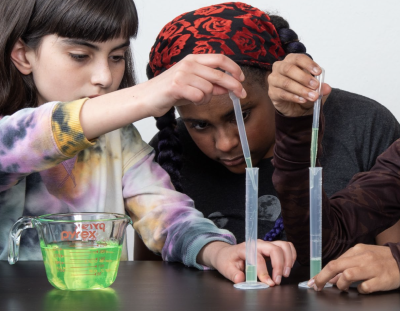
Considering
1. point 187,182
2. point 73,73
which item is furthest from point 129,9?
point 187,182

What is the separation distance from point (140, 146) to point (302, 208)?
1.26 feet

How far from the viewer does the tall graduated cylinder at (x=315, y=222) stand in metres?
0.84

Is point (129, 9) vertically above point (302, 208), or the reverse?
point (129, 9)

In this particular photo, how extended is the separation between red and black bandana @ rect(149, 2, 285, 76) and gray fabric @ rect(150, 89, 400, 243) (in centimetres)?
25

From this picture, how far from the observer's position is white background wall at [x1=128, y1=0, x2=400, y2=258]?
204 centimetres

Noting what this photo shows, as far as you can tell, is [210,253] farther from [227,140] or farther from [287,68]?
[227,140]

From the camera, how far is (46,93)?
1.25 metres

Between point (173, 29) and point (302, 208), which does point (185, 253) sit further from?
point (173, 29)

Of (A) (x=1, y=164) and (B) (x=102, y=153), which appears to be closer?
(A) (x=1, y=164)

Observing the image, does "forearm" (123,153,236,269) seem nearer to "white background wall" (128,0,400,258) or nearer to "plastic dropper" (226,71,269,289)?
"plastic dropper" (226,71,269,289)

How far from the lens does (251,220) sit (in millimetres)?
842

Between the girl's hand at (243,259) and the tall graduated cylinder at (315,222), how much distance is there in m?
0.06

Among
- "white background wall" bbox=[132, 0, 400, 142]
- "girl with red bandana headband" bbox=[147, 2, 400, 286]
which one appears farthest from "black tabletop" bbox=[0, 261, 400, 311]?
"white background wall" bbox=[132, 0, 400, 142]

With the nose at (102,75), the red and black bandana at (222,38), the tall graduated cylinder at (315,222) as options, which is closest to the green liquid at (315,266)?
the tall graduated cylinder at (315,222)
